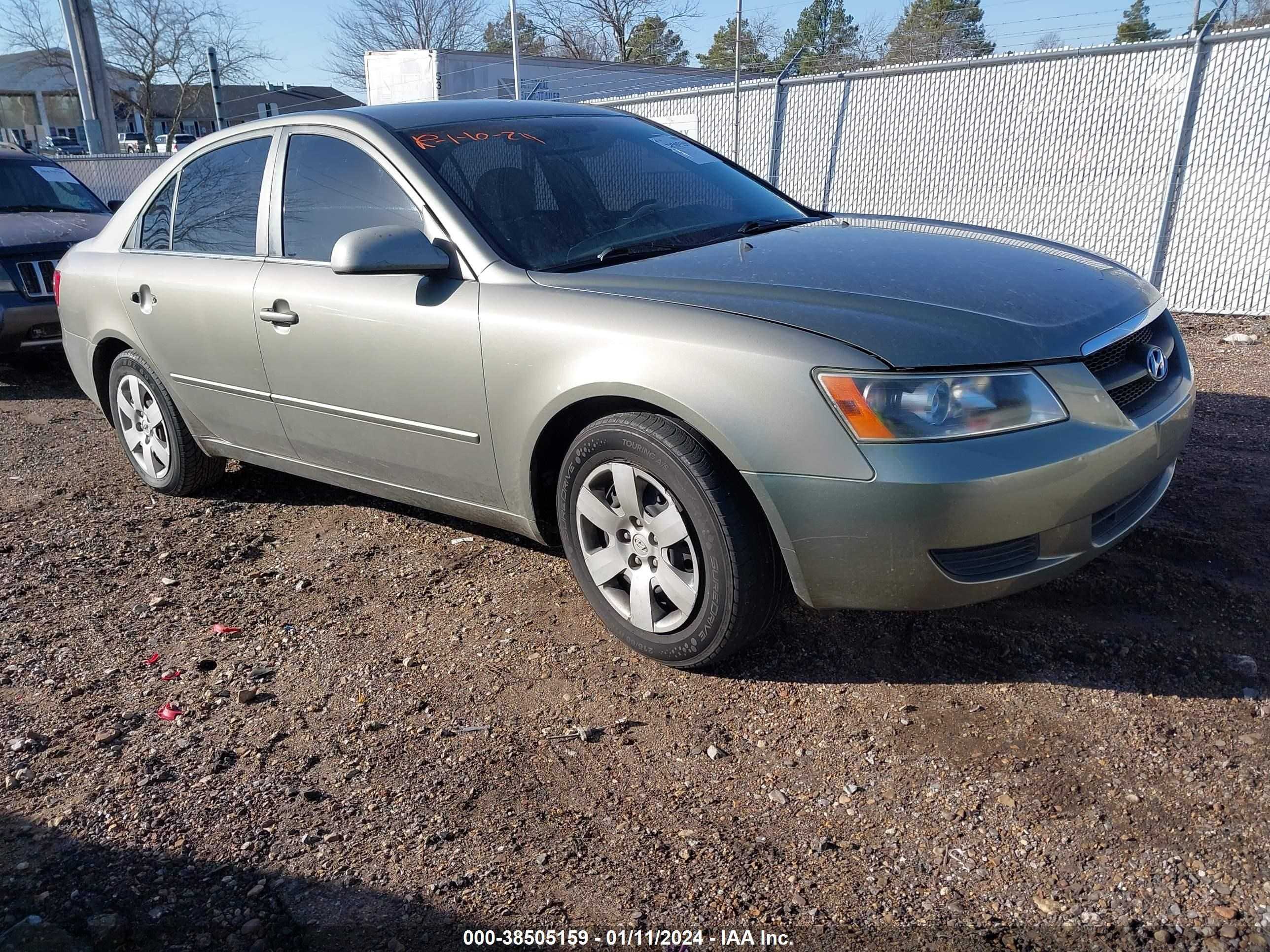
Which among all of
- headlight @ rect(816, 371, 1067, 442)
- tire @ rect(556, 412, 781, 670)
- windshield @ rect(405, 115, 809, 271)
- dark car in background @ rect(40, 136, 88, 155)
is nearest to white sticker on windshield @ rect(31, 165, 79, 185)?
windshield @ rect(405, 115, 809, 271)

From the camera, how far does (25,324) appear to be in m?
7.66

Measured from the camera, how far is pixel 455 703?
3021 mm

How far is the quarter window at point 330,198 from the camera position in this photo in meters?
3.60

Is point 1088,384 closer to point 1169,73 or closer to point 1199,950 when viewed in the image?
point 1199,950

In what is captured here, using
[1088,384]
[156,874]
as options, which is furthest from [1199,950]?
[156,874]

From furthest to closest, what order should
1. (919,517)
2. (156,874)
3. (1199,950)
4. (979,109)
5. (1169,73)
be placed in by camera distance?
(979,109), (1169,73), (919,517), (156,874), (1199,950)

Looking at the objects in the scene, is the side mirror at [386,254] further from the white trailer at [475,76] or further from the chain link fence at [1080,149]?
the white trailer at [475,76]

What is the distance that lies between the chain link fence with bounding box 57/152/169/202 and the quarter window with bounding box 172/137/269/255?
16.6m

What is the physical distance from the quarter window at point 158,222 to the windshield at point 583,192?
5.26 feet

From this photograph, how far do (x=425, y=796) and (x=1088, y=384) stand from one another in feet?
6.82

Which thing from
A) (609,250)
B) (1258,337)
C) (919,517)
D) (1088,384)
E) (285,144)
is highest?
(285,144)

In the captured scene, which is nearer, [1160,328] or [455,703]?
[455,703]

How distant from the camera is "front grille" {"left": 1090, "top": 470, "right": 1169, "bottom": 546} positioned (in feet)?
9.18

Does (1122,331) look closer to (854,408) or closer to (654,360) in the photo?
(854,408)
